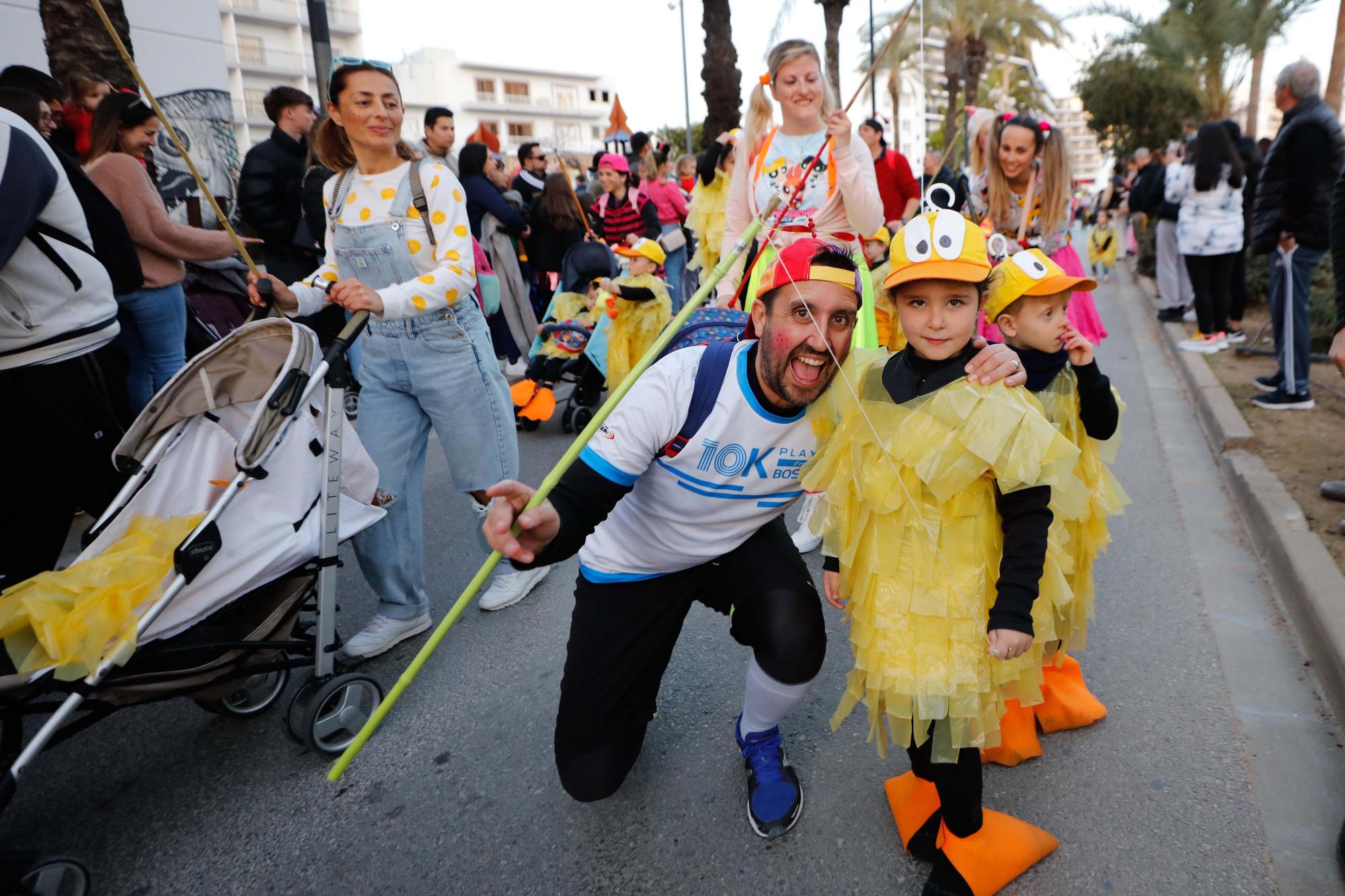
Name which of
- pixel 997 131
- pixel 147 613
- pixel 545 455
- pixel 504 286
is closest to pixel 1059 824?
pixel 147 613

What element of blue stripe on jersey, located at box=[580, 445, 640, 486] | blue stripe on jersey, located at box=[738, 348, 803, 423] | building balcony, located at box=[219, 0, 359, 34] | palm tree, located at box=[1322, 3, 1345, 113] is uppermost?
building balcony, located at box=[219, 0, 359, 34]

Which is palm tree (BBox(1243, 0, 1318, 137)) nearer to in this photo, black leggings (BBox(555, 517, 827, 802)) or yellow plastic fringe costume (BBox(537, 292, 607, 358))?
yellow plastic fringe costume (BBox(537, 292, 607, 358))

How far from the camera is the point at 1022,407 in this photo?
1.89 meters

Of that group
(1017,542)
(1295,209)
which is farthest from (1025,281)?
(1295,209)

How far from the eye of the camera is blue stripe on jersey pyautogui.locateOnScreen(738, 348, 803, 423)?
2201 millimetres

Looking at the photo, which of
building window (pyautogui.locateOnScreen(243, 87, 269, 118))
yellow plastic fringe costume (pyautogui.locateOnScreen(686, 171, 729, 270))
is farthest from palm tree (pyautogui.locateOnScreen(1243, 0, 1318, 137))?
building window (pyautogui.locateOnScreen(243, 87, 269, 118))

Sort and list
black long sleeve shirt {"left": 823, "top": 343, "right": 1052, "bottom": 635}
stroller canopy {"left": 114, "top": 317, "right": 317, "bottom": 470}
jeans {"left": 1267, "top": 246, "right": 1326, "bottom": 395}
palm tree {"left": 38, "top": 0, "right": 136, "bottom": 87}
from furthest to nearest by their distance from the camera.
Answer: palm tree {"left": 38, "top": 0, "right": 136, "bottom": 87} → jeans {"left": 1267, "top": 246, "right": 1326, "bottom": 395} → stroller canopy {"left": 114, "top": 317, "right": 317, "bottom": 470} → black long sleeve shirt {"left": 823, "top": 343, "right": 1052, "bottom": 635}

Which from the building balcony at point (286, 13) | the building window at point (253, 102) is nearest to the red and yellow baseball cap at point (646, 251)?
the building window at point (253, 102)

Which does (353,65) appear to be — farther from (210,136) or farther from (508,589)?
(210,136)

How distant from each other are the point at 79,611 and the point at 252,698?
937 mm

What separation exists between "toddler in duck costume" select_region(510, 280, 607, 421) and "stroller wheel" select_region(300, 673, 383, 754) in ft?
11.7

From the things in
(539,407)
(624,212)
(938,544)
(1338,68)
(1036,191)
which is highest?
(1338,68)

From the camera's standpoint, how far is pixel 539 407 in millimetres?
6176

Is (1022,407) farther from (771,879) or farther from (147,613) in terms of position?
(147,613)
